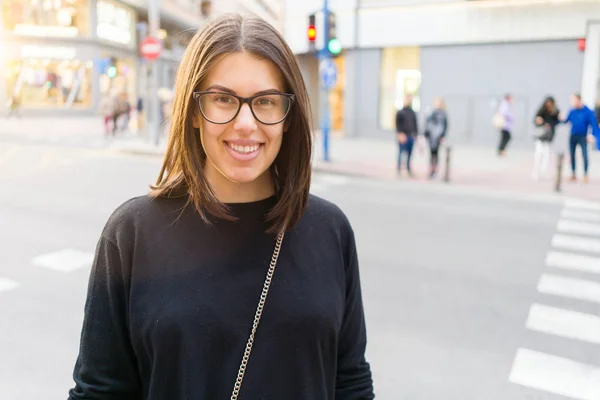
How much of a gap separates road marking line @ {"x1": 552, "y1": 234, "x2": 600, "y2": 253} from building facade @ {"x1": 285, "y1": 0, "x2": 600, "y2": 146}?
13.6 m

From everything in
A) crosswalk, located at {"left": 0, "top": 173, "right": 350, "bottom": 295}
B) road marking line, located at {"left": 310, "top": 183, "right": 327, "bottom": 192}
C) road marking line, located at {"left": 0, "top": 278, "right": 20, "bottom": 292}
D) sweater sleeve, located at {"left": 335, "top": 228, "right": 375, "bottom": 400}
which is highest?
sweater sleeve, located at {"left": 335, "top": 228, "right": 375, "bottom": 400}

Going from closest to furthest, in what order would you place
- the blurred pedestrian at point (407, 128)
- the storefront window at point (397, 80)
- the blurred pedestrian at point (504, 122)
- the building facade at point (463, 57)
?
the blurred pedestrian at point (407, 128)
the blurred pedestrian at point (504, 122)
the building facade at point (463, 57)
the storefront window at point (397, 80)

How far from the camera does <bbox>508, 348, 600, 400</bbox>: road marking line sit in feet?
12.8

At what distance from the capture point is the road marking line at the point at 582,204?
34.4 feet

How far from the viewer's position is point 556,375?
4.11 meters

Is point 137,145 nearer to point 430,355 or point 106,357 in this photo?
point 430,355

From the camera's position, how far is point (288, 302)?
1.59 meters

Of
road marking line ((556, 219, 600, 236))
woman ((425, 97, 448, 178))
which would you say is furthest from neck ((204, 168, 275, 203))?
woman ((425, 97, 448, 178))

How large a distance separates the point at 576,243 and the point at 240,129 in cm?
735

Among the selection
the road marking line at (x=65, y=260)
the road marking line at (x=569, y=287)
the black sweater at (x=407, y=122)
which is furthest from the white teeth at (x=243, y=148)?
the black sweater at (x=407, y=122)

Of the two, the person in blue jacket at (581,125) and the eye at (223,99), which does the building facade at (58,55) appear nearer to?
the person in blue jacket at (581,125)

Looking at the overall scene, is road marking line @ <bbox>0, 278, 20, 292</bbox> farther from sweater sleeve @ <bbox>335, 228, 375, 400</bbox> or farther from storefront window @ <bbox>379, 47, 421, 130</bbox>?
storefront window @ <bbox>379, 47, 421, 130</bbox>

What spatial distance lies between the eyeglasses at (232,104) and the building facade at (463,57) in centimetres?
2082

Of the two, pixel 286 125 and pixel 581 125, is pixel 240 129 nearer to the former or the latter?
pixel 286 125
